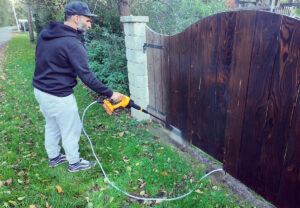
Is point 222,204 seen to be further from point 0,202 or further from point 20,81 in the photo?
point 20,81

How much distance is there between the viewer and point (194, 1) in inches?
279

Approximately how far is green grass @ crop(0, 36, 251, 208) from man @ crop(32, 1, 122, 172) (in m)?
0.58

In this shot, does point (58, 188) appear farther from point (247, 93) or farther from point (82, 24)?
point (247, 93)

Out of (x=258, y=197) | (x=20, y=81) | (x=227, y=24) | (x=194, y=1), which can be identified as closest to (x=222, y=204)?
(x=258, y=197)

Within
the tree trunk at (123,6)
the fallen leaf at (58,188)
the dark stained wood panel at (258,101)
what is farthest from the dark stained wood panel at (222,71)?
the tree trunk at (123,6)

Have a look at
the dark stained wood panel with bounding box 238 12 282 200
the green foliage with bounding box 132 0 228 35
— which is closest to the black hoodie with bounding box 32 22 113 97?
the dark stained wood panel with bounding box 238 12 282 200

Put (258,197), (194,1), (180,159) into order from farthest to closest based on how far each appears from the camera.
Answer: (194,1) < (180,159) < (258,197)

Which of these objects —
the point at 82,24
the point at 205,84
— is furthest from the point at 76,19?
the point at 205,84

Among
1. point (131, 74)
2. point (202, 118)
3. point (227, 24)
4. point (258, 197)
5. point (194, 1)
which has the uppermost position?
point (194, 1)

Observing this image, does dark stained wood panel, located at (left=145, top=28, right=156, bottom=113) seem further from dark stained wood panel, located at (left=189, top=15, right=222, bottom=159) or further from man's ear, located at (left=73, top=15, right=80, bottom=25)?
man's ear, located at (left=73, top=15, right=80, bottom=25)

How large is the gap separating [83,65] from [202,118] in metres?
1.80

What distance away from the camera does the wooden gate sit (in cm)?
204

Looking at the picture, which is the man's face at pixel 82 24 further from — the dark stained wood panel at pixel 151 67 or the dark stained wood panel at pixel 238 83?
the dark stained wood panel at pixel 238 83

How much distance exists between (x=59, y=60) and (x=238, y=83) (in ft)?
6.84
